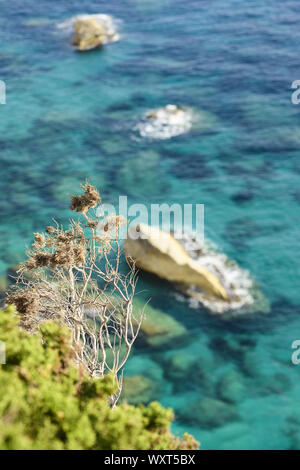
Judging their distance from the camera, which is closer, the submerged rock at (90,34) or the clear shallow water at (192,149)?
the clear shallow water at (192,149)

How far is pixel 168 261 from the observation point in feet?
79.0

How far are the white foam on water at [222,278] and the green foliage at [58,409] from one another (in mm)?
12210

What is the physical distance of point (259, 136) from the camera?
3350 cm

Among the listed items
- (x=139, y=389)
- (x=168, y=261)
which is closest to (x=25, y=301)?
(x=139, y=389)

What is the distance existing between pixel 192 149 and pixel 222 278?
1099 centimetres

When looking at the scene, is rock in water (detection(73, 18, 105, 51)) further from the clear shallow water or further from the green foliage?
the green foliage

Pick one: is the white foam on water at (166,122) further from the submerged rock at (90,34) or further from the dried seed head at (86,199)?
the dried seed head at (86,199)

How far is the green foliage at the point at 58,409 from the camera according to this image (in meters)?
9.14

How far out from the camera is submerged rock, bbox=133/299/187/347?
22156 millimetres

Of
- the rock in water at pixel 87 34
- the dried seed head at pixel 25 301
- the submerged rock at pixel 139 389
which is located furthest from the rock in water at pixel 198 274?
the rock in water at pixel 87 34

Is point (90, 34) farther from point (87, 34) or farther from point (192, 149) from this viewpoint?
point (192, 149)

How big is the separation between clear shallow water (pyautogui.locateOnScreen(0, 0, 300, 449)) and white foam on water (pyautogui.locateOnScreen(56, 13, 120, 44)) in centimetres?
87

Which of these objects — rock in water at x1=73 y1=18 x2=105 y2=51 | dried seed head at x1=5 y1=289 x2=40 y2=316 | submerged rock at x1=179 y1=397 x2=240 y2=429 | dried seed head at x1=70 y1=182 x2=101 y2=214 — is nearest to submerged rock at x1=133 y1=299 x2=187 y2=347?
submerged rock at x1=179 y1=397 x2=240 y2=429
